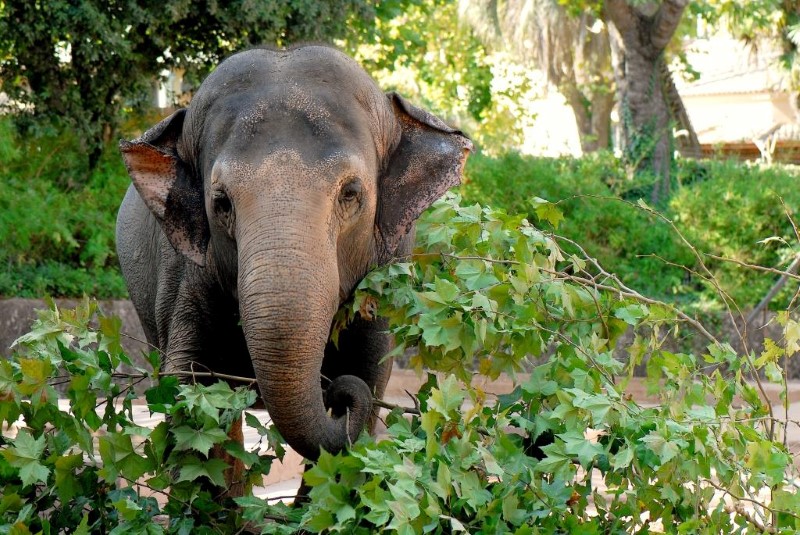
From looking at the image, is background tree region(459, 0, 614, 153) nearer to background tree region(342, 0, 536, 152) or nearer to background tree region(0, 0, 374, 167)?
background tree region(342, 0, 536, 152)

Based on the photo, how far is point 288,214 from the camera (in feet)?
13.6

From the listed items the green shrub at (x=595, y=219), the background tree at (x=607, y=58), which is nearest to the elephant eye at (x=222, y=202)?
the green shrub at (x=595, y=219)

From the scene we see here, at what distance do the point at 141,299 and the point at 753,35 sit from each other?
22989 mm

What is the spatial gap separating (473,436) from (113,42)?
846cm

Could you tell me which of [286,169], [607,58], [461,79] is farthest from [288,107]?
[607,58]

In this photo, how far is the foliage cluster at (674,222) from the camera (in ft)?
47.8

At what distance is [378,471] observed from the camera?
3.63 metres

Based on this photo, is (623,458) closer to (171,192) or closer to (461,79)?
(171,192)

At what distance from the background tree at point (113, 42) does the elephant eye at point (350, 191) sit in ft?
24.7

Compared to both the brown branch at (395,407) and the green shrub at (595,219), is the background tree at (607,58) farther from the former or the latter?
the brown branch at (395,407)

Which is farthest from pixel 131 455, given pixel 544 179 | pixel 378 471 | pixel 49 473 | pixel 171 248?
pixel 544 179

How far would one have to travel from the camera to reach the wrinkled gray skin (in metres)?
4.05

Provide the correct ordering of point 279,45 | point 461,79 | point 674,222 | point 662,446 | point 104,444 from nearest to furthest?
1. point 662,446
2. point 104,444
3. point 279,45
4. point 674,222
5. point 461,79

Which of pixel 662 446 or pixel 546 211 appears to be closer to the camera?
pixel 662 446
